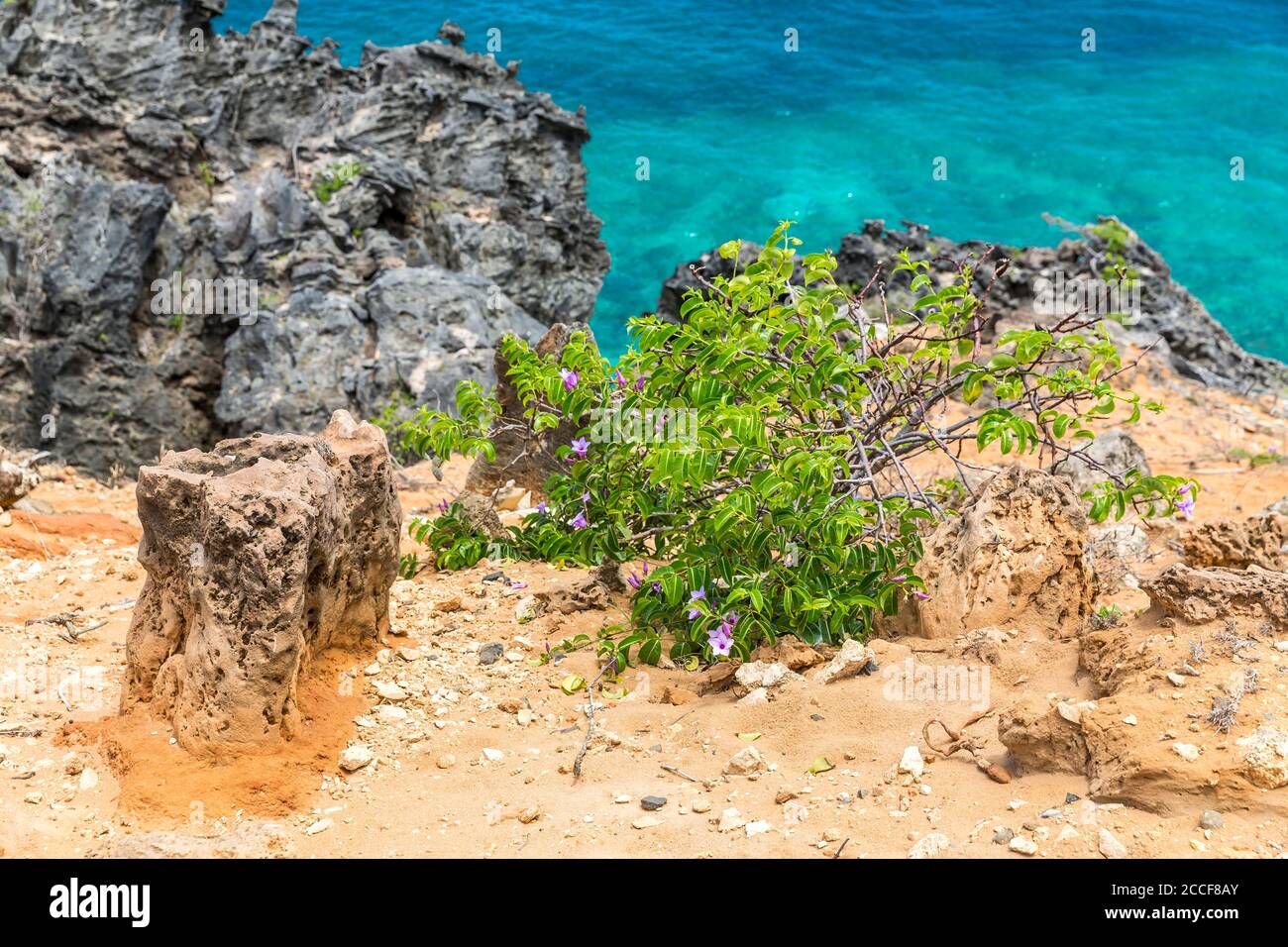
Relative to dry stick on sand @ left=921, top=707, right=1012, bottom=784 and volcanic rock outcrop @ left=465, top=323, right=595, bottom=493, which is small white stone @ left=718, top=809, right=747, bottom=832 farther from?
volcanic rock outcrop @ left=465, top=323, right=595, bottom=493

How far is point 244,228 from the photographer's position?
12.0 meters

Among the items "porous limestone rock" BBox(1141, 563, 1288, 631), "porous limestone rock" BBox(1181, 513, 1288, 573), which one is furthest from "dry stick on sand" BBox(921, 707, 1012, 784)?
"porous limestone rock" BBox(1181, 513, 1288, 573)

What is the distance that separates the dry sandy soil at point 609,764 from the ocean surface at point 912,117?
15.9 metres

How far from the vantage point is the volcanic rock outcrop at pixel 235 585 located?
3840 millimetres

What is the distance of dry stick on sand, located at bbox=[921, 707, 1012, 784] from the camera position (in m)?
3.62

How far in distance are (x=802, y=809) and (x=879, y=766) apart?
351 mm

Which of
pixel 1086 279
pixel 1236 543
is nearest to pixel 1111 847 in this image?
pixel 1236 543

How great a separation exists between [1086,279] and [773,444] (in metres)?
11.0

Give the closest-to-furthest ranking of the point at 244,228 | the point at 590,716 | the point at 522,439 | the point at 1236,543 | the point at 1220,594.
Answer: the point at 1220,594 → the point at 590,716 → the point at 1236,543 → the point at 522,439 → the point at 244,228

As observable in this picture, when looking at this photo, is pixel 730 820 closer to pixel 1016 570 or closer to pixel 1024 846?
pixel 1024 846

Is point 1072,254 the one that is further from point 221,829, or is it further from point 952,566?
point 221,829

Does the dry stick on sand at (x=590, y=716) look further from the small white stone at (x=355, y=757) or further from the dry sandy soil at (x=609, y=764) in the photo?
the small white stone at (x=355, y=757)

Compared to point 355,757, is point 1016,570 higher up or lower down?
higher up

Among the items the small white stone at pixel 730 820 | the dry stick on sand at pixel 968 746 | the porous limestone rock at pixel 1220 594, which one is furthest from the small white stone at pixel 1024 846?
the porous limestone rock at pixel 1220 594
